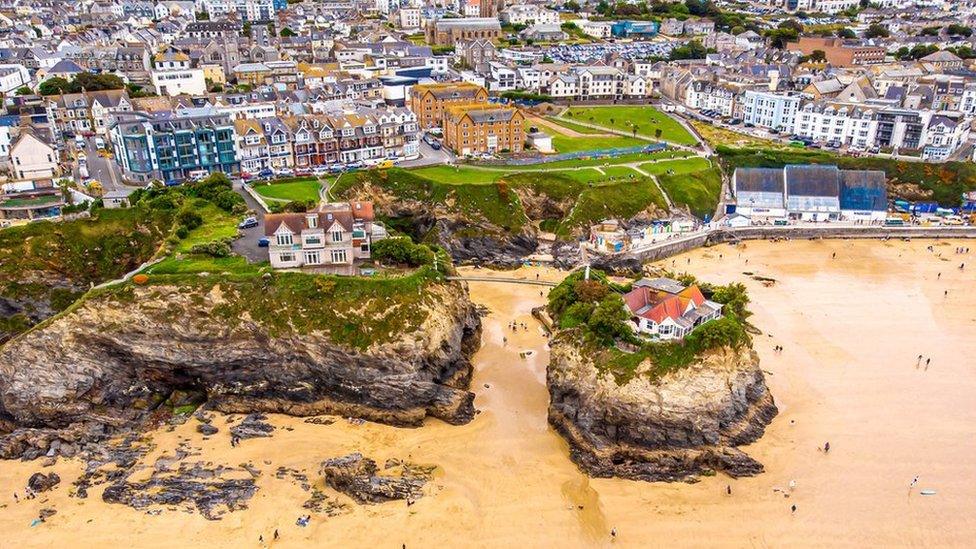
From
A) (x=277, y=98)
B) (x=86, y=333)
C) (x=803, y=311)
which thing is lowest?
(x=803, y=311)

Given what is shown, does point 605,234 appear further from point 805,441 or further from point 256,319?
point 256,319

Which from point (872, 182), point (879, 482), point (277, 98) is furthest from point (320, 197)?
point (872, 182)

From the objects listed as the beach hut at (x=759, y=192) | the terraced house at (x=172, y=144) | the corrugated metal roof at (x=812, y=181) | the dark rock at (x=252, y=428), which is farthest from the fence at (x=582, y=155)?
the dark rock at (x=252, y=428)

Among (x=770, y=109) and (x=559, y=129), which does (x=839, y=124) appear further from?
(x=559, y=129)

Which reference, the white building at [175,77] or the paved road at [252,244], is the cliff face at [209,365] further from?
the white building at [175,77]

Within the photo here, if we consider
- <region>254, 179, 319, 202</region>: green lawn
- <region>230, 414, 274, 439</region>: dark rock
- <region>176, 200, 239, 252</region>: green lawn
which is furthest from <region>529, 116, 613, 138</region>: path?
<region>230, 414, 274, 439</region>: dark rock

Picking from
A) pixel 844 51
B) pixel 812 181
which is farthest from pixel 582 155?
pixel 844 51
